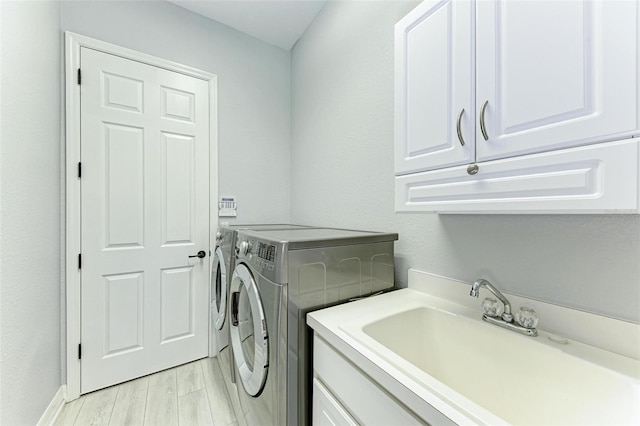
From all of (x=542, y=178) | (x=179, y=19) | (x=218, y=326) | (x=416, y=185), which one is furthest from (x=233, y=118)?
(x=542, y=178)

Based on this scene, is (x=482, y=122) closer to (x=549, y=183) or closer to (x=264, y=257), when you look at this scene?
(x=549, y=183)

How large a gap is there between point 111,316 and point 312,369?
66.2 inches

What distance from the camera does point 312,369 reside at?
105 centimetres

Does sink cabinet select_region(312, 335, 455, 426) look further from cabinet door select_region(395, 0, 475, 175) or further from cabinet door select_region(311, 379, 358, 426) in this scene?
cabinet door select_region(395, 0, 475, 175)

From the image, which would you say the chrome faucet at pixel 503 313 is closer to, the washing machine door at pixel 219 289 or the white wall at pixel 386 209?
the white wall at pixel 386 209

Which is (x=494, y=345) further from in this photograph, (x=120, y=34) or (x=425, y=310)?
(x=120, y=34)

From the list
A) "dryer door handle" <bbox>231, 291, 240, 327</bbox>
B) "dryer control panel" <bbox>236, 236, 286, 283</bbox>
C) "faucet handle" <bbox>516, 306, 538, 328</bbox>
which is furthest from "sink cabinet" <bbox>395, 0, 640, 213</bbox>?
"dryer door handle" <bbox>231, 291, 240, 327</bbox>

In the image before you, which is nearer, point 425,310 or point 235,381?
point 425,310

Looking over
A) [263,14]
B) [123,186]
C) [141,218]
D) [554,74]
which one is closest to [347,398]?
[554,74]

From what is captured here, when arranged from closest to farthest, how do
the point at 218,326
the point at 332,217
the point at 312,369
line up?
the point at 312,369, the point at 218,326, the point at 332,217

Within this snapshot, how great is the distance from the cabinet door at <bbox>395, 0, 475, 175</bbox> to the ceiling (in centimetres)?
154

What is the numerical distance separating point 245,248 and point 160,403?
130 centimetres

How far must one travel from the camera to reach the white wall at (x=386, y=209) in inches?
31.3

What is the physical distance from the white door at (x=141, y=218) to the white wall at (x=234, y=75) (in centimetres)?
17
